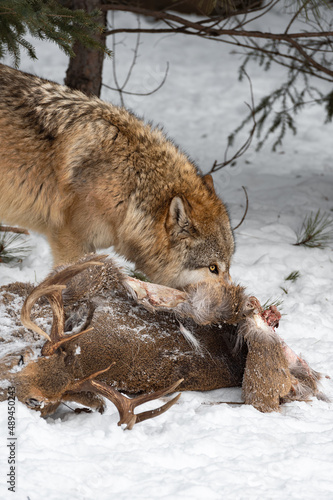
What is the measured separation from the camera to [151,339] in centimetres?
315

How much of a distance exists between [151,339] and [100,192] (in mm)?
1575

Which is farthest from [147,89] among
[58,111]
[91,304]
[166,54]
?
[91,304]

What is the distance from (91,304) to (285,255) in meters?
3.54

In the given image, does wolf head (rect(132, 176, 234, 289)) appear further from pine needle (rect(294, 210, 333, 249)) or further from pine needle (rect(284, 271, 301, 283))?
pine needle (rect(294, 210, 333, 249))

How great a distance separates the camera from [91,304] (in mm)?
3082

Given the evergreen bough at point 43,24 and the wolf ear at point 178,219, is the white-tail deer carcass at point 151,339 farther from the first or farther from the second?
the evergreen bough at point 43,24

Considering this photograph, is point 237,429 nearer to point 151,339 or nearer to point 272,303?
point 151,339

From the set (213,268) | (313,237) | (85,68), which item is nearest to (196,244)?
(213,268)

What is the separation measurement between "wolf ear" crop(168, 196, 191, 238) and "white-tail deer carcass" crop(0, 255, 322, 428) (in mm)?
1105

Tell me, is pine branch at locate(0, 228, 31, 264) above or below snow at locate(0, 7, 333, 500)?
below

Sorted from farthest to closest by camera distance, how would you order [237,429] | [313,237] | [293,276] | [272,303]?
[313,237] → [293,276] → [272,303] → [237,429]

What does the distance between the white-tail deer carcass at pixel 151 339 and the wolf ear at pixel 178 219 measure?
3.63 ft

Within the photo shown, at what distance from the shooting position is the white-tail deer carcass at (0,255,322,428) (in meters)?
2.84

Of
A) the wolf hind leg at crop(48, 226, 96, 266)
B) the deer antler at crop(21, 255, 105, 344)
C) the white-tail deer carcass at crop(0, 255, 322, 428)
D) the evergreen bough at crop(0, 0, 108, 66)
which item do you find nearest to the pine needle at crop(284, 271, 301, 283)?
the wolf hind leg at crop(48, 226, 96, 266)
